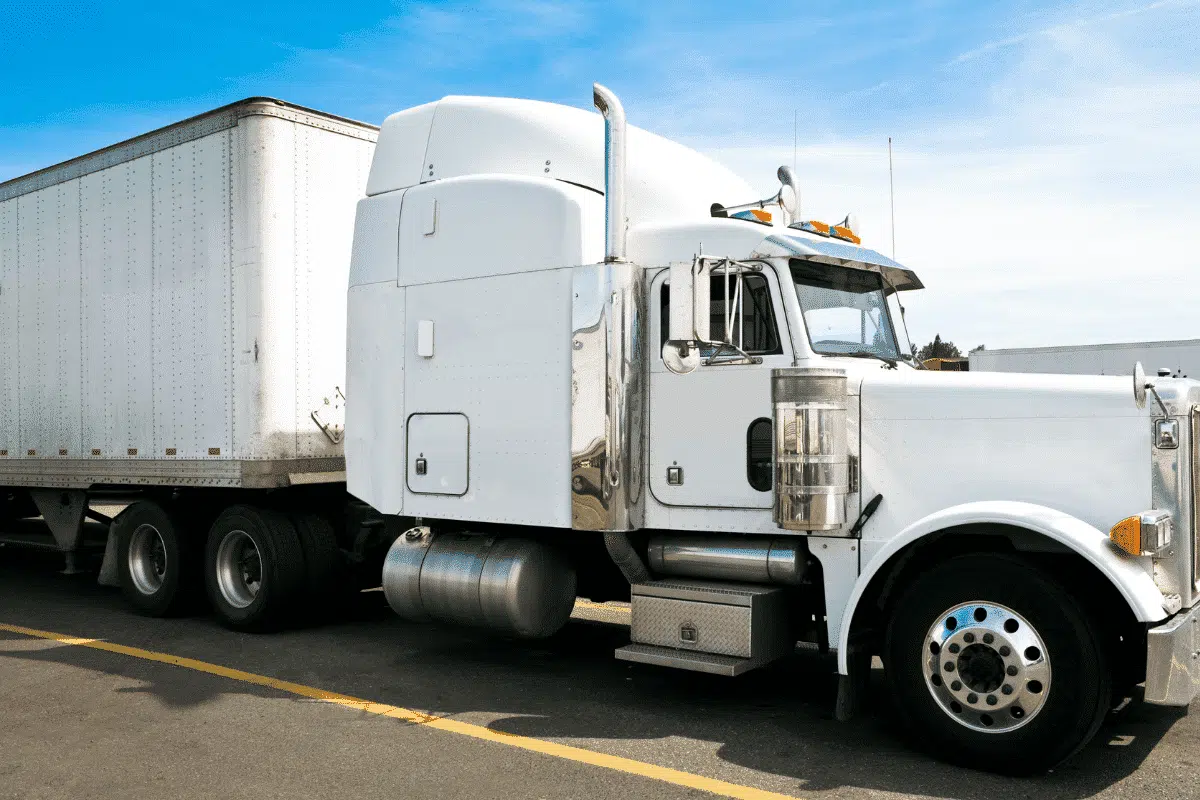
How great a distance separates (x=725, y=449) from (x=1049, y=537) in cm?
181

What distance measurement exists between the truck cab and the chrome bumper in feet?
0.05

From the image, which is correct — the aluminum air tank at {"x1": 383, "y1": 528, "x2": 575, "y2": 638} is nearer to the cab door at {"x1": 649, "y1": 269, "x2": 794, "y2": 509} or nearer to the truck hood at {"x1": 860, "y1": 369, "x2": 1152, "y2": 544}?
the cab door at {"x1": 649, "y1": 269, "x2": 794, "y2": 509}

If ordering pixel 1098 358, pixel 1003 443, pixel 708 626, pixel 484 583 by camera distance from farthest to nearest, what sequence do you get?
pixel 1098 358 < pixel 484 583 < pixel 708 626 < pixel 1003 443

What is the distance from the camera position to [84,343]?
9648mm

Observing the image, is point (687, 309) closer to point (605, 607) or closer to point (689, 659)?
point (689, 659)

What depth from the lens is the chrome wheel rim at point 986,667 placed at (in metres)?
4.93

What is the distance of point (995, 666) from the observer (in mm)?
5027

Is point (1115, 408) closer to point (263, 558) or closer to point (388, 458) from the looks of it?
point (388, 458)

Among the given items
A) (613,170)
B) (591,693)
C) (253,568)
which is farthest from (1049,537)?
(253,568)

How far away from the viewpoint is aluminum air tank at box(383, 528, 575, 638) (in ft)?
22.4

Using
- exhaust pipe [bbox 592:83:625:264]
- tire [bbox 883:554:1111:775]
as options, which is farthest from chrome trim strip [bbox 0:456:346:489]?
tire [bbox 883:554:1111:775]

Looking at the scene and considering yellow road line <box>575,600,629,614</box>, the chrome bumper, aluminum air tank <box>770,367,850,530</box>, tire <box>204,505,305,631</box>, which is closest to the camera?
the chrome bumper

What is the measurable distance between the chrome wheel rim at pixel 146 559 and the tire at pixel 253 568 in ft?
2.34

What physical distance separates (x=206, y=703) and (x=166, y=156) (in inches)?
185
